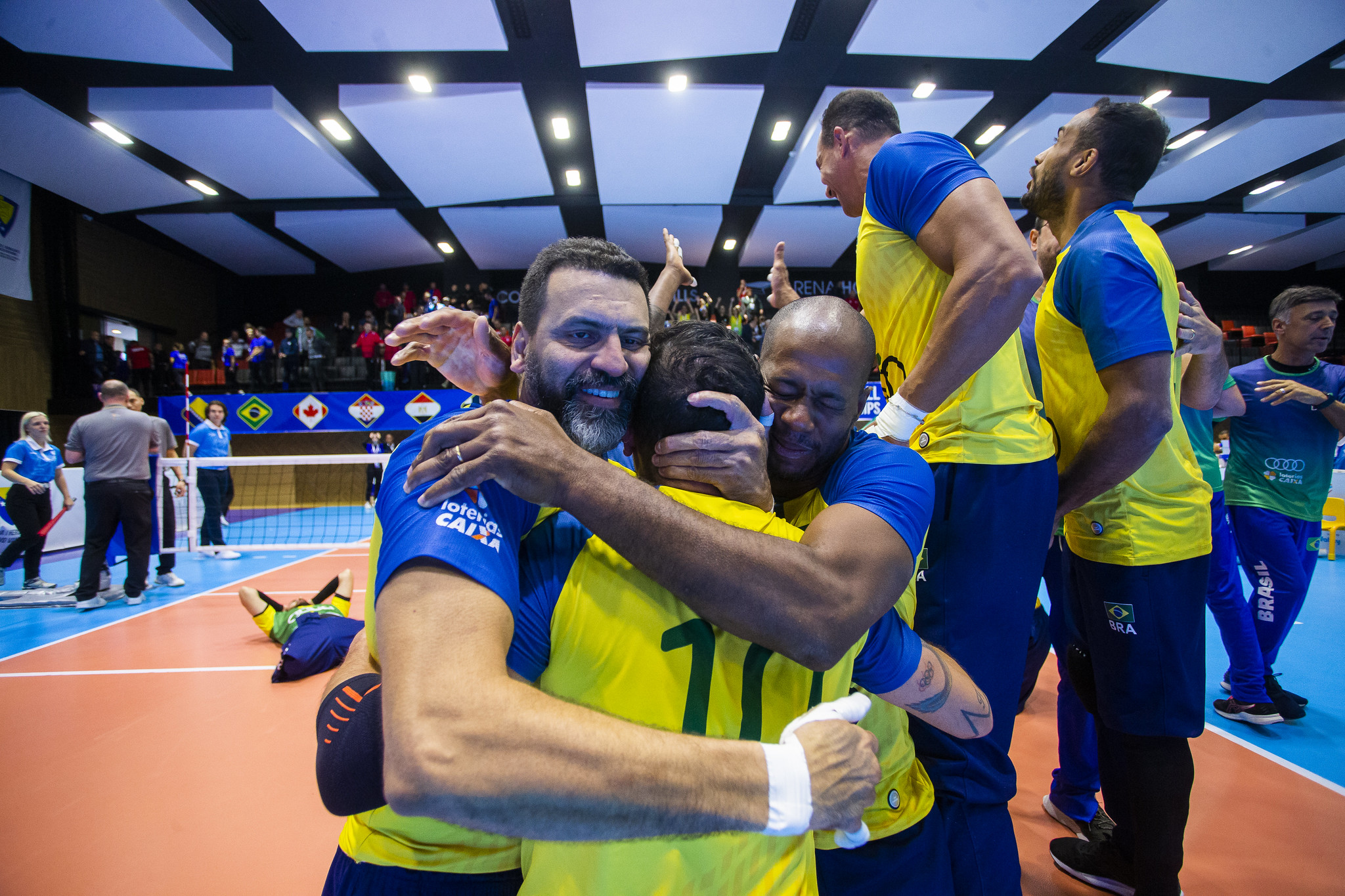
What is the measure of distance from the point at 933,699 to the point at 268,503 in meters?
18.8

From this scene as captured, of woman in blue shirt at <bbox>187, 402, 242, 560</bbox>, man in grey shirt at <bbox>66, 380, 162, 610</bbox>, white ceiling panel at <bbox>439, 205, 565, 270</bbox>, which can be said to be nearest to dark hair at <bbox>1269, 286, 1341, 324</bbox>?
man in grey shirt at <bbox>66, 380, 162, 610</bbox>

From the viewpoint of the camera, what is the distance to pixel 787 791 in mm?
855

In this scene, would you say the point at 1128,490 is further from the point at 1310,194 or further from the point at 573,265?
the point at 1310,194

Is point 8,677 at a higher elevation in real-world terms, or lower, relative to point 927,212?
lower

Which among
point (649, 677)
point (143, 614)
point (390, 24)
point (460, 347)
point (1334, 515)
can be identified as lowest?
point (143, 614)

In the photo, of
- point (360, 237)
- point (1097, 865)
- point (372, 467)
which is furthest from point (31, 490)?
point (360, 237)

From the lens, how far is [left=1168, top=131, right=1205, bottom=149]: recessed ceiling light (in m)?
11.2

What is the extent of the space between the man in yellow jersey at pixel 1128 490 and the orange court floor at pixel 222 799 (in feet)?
2.31

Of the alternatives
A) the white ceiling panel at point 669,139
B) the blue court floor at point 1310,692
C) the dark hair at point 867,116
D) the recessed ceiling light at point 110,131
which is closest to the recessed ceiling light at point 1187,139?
the white ceiling panel at point 669,139

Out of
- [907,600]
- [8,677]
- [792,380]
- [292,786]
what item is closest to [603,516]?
[792,380]

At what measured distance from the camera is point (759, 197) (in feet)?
47.4

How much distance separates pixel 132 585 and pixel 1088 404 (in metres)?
8.64

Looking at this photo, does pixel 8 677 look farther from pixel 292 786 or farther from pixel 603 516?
pixel 603 516

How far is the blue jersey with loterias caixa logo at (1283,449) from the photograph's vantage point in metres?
3.86
